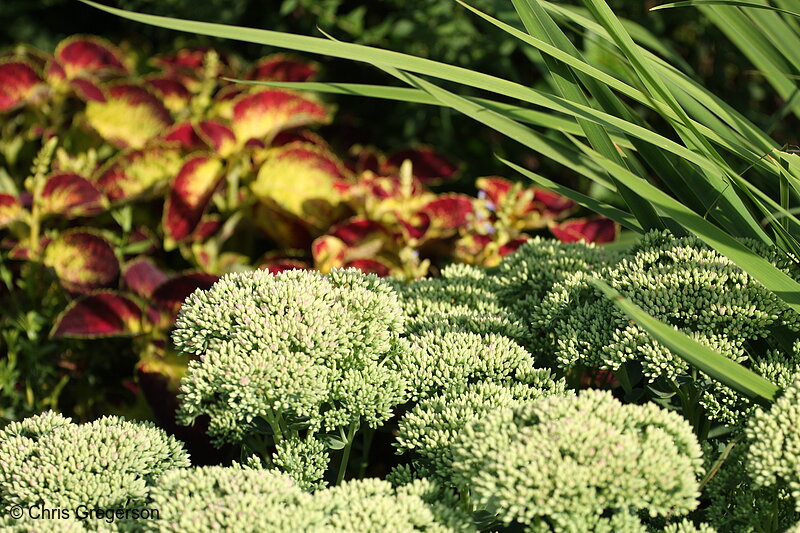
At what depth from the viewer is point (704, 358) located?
1.11m

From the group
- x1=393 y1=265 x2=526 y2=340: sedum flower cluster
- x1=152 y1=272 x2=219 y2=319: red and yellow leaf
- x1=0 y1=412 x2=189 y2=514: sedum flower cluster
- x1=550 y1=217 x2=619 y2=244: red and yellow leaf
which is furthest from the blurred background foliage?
x1=0 y1=412 x2=189 y2=514: sedum flower cluster

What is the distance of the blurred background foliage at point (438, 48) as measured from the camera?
2.63m

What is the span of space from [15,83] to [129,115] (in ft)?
1.15

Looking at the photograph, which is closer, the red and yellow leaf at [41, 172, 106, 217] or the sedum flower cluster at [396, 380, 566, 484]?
the sedum flower cluster at [396, 380, 566, 484]

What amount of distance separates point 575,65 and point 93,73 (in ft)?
6.80

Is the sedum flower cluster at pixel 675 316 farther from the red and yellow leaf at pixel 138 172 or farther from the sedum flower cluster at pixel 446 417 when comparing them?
the red and yellow leaf at pixel 138 172

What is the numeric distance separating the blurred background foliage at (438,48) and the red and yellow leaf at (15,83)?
0.68 m

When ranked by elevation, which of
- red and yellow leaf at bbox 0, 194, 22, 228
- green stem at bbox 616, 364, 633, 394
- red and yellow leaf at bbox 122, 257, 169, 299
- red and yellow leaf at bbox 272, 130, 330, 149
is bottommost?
green stem at bbox 616, 364, 633, 394

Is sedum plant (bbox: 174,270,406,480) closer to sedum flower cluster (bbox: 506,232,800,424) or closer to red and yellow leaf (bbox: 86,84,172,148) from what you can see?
sedum flower cluster (bbox: 506,232,800,424)

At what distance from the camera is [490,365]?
1.31m

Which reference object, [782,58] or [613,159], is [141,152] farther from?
[782,58]

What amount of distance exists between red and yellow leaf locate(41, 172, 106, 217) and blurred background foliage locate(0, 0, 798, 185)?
0.91 meters

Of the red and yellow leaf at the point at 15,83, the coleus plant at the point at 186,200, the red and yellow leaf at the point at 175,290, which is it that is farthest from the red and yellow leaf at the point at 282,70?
the red and yellow leaf at the point at 175,290

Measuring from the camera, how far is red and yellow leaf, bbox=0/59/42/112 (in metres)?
2.56
